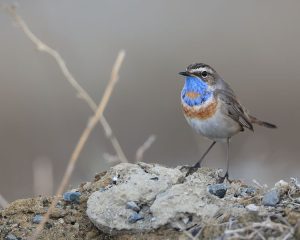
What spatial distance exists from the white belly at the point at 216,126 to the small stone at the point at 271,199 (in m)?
1.67

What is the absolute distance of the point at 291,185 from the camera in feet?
23.7

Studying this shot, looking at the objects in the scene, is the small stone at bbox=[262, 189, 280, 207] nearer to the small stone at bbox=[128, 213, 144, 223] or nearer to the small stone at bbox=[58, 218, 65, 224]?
the small stone at bbox=[128, 213, 144, 223]

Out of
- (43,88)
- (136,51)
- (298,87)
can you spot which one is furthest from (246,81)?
(43,88)

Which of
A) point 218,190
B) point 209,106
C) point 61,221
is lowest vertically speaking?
point 218,190

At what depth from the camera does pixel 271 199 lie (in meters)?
6.89

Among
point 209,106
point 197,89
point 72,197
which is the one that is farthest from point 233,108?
point 72,197

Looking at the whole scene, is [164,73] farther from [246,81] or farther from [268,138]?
[268,138]

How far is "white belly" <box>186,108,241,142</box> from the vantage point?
855cm

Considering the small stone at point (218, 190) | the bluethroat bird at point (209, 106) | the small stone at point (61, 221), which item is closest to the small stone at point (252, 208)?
the small stone at point (218, 190)

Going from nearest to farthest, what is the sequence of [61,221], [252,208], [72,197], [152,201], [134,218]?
[252,208], [134,218], [152,201], [61,221], [72,197]

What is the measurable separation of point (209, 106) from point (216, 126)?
0.18 m

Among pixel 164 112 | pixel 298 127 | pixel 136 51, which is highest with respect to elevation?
pixel 136 51

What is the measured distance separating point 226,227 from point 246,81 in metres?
10.4

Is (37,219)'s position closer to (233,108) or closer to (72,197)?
(72,197)
